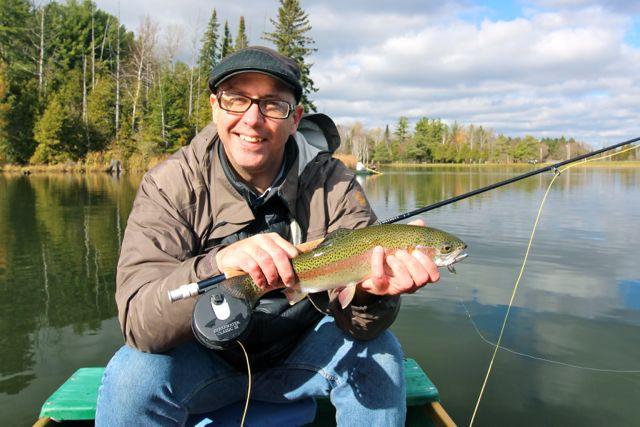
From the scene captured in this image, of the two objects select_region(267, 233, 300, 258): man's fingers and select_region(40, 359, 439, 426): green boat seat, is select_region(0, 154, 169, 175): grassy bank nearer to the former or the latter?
select_region(40, 359, 439, 426): green boat seat

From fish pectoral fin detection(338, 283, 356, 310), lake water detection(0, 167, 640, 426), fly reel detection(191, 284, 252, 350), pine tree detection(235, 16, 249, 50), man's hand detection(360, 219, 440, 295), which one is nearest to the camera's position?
fly reel detection(191, 284, 252, 350)

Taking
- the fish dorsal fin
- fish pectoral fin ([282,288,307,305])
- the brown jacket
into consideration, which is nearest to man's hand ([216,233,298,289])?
the brown jacket

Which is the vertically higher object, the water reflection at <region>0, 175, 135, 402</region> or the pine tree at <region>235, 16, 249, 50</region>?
the pine tree at <region>235, 16, 249, 50</region>

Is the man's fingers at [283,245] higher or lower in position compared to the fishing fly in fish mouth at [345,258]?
higher

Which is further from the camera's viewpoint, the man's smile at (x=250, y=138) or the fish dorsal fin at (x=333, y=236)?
the man's smile at (x=250, y=138)

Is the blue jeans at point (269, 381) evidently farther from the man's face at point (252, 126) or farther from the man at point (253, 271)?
the man's face at point (252, 126)

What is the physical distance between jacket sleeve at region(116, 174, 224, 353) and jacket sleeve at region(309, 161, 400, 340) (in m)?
0.74

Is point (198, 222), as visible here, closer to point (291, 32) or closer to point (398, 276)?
point (398, 276)

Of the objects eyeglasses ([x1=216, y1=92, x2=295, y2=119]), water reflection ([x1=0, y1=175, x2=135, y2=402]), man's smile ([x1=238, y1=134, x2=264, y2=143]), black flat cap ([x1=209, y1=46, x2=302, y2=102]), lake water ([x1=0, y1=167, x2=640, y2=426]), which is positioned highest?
black flat cap ([x1=209, y1=46, x2=302, y2=102])

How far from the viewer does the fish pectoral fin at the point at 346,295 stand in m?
2.62

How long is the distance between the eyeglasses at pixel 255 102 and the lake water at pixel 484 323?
11.0ft

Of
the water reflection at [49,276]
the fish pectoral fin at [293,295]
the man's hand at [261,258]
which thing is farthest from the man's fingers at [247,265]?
the water reflection at [49,276]

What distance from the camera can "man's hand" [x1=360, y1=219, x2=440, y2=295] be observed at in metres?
2.49

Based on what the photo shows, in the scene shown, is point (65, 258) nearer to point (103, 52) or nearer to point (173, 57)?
point (173, 57)
